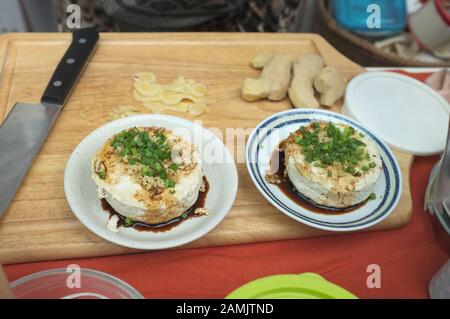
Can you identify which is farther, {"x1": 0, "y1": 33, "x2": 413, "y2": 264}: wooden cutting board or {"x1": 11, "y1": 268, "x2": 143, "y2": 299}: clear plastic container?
{"x1": 0, "y1": 33, "x2": 413, "y2": 264}: wooden cutting board

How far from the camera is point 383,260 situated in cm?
121

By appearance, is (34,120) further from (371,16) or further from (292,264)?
(371,16)

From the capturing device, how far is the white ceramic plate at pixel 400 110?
1.50 meters

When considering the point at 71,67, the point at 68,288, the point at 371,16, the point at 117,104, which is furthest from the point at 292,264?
the point at 371,16

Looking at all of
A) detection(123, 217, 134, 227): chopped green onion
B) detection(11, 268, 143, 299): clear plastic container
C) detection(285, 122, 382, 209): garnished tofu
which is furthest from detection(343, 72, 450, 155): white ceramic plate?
detection(11, 268, 143, 299): clear plastic container

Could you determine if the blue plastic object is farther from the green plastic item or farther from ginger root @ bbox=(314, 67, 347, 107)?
the green plastic item

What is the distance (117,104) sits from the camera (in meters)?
1.51

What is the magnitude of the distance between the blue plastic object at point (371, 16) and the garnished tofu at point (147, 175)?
1.65 m

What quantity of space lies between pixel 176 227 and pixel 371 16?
1875 millimetres

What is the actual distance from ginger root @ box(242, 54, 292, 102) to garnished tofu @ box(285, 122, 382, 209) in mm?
316

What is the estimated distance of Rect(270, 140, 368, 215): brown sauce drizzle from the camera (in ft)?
4.00

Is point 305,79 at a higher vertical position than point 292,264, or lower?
higher
